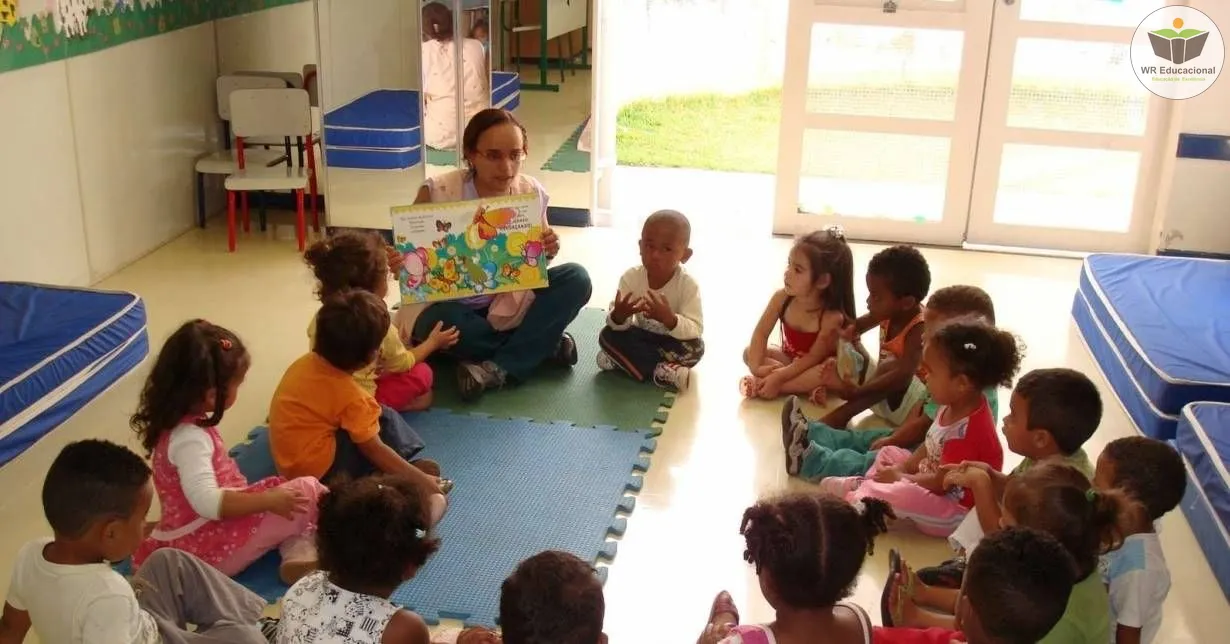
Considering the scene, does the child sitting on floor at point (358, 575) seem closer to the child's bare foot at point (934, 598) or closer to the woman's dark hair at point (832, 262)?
the child's bare foot at point (934, 598)

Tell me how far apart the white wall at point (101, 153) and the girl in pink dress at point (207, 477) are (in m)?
2.27

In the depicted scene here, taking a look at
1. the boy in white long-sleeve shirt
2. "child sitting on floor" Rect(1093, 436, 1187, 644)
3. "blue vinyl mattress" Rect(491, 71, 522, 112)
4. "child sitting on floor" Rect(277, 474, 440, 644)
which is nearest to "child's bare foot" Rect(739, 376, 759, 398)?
the boy in white long-sleeve shirt

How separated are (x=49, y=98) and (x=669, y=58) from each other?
5415 mm

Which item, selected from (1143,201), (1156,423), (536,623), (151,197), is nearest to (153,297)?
(151,197)

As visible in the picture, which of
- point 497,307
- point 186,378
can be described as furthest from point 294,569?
point 497,307

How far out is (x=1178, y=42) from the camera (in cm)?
566

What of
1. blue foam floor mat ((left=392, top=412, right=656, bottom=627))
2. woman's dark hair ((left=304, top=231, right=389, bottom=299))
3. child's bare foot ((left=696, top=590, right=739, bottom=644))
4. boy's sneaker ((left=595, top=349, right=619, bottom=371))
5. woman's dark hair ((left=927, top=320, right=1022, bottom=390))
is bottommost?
blue foam floor mat ((left=392, top=412, right=656, bottom=627))

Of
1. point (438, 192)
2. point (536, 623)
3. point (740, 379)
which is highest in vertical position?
point (438, 192)

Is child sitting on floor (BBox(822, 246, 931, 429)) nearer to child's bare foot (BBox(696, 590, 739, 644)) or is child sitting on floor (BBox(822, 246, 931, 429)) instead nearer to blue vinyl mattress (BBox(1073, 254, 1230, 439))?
blue vinyl mattress (BBox(1073, 254, 1230, 439))

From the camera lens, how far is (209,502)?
2.78 metres

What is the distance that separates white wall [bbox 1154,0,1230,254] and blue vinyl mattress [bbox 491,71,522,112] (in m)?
3.44

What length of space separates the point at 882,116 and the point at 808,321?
2.32 m

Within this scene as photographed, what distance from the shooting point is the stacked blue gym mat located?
10.6 feet

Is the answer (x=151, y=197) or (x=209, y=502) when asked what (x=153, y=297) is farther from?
(x=209, y=502)
